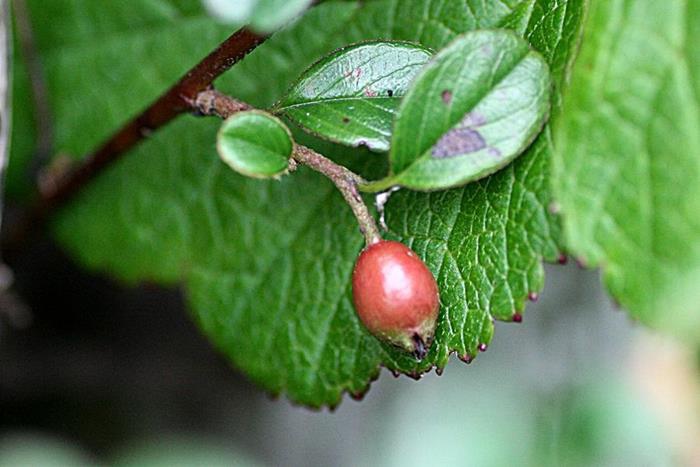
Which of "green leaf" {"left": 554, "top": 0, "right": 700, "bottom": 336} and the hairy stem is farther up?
"green leaf" {"left": 554, "top": 0, "right": 700, "bottom": 336}

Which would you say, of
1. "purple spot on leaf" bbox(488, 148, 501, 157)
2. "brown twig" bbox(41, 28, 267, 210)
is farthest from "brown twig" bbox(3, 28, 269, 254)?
"purple spot on leaf" bbox(488, 148, 501, 157)

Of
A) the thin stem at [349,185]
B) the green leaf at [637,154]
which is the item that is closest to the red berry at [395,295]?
the thin stem at [349,185]

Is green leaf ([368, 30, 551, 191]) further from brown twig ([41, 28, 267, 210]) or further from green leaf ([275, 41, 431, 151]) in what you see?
brown twig ([41, 28, 267, 210])

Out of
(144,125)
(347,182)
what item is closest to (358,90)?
(347,182)

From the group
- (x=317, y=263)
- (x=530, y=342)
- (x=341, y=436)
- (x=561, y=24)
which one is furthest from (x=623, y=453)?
(x=561, y=24)

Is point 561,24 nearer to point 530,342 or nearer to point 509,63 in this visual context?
point 509,63

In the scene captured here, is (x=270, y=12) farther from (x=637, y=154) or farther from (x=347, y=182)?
(x=637, y=154)

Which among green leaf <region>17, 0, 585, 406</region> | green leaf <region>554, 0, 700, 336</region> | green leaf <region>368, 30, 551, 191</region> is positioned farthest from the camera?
green leaf <region>17, 0, 585, 406</region>

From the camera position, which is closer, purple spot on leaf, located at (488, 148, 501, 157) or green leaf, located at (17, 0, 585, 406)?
purple spot on leaf, located at (488, 148, 501, 157)
